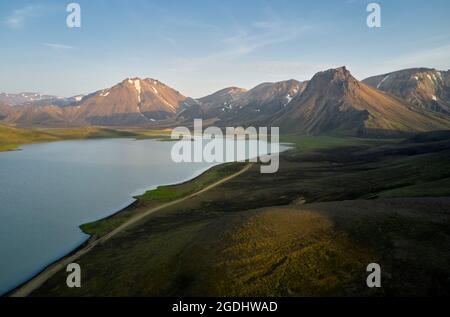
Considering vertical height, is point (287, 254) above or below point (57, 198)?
above

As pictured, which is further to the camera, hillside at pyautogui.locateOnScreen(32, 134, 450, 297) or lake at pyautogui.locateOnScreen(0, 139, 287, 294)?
lake at pyautogui.locateOnScreen(0, 139, 287, 294)

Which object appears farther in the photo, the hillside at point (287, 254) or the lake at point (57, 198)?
the lake at point (57, 198)

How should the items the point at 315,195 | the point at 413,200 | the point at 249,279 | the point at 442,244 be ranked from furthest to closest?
the point at 315,195, the point at 413,200, the point at 442,244, the point at 249,279

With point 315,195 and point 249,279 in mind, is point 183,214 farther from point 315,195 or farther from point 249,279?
point 249,279

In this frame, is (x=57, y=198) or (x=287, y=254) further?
(x=57, y=198)
